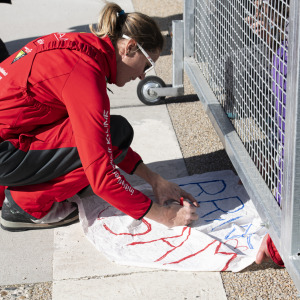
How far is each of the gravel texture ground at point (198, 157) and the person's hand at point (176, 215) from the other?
1.27 feet

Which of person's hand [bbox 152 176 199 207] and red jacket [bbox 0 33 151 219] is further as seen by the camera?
person's hand [bbox 152 176 199 207]

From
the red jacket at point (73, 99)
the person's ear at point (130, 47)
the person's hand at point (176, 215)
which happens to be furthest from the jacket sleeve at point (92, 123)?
the person's hand at point (176, 215)

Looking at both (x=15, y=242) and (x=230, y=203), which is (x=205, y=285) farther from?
(x=15, y=242)

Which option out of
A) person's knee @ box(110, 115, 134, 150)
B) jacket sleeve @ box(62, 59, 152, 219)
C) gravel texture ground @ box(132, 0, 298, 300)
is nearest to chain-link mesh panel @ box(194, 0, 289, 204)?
gravel texture ground @ box(132, 0, 298, 300)

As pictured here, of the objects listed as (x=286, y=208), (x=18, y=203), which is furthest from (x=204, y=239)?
(x=18, y=203)

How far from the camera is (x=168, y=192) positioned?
335 centimetres

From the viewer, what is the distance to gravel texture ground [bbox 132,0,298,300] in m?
2.80

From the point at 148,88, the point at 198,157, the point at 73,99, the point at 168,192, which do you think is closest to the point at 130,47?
the point at 73,99

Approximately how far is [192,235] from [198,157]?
958mm

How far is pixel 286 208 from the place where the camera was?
2379 millimetres

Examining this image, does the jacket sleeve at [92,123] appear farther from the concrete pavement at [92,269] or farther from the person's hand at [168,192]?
the person's hand at [168,192]

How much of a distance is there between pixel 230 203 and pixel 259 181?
1.86ft

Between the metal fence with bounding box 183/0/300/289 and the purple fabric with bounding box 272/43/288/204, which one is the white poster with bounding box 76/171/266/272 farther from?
the purple fabric with bounding box 272/43/288/204

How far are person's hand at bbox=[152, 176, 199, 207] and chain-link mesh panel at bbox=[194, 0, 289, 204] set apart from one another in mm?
425
